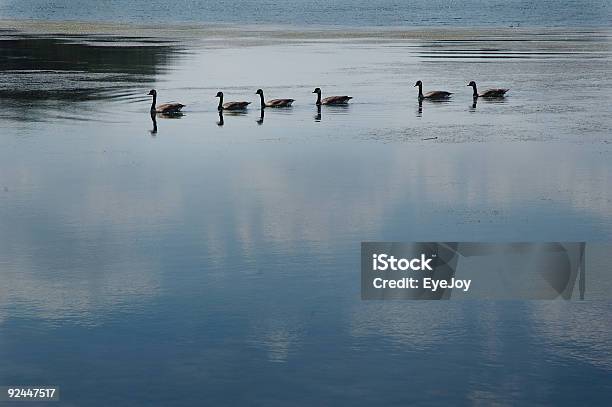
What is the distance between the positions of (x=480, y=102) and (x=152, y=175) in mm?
21331

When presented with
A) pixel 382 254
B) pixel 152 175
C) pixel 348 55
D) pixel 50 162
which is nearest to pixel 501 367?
pixel 382 254

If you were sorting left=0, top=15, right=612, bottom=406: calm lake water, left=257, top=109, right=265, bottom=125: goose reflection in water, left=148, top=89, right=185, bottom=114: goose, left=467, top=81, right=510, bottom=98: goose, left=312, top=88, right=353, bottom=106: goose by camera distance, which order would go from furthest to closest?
left=467, top=81, right=510, bottom=98: goose → left=312, top=88, right=353, bottom=106: goose → left=148, top=89, right=185, bottom=114: goose → left=257, top=109, right=265, bottom=125: goose reflection in water → left=0, top=15, right=612, bottom=406: calm lake water

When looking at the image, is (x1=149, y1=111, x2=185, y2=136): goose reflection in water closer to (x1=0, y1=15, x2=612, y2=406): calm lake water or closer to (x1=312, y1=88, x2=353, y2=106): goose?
(x1=0, y1=15, x2=612, y2=406): calm lake water

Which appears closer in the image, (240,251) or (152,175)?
(240,251)

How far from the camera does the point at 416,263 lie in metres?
Result: 21.5

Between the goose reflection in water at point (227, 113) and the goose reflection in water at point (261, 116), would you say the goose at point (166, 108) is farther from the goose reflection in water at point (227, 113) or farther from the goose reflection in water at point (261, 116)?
the goose reflection in water at point (261, 116)

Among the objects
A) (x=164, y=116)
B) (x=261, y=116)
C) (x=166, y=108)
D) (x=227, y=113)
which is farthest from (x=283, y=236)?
(x=227, y=113)

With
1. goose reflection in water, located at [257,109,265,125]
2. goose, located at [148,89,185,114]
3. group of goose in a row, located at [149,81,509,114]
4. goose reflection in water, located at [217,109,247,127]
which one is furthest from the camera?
group of goose in a row, located at [149,81,509,114]

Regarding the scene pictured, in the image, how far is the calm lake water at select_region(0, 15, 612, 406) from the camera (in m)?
16.5

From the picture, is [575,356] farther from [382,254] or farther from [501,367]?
[382,254]

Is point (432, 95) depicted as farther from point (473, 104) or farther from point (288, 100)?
point (288, 100)

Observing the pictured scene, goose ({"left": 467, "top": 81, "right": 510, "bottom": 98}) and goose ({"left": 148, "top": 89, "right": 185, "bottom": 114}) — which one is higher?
goose ({"left": 467, "top": 81, "right": 510, "bottom": 98})

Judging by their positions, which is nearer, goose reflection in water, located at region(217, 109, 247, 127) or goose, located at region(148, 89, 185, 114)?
goose reflection in water, located at region(217, 109, 247, 127)

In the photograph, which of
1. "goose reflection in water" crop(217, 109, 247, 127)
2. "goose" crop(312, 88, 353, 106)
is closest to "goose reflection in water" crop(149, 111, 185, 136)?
"goose reflection in water" crop(217, 109, 247, 127)
